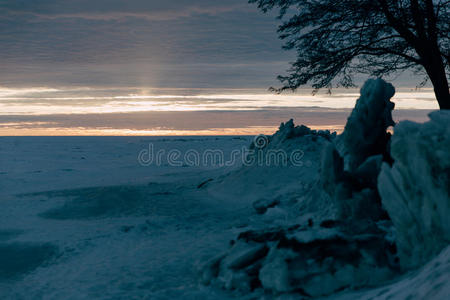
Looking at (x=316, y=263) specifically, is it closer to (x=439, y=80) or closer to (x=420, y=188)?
(x=420, y=188)

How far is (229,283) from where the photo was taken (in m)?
3.99

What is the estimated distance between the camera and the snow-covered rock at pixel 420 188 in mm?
2941

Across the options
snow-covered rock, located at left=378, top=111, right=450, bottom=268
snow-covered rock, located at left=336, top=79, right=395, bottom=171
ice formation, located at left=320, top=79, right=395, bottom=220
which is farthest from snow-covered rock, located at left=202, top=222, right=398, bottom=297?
snow-covered rock, located at left=336, top=79, right=395, bottom=171

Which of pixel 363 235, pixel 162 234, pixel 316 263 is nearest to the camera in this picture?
pixel 316 263

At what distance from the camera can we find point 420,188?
10.3ft

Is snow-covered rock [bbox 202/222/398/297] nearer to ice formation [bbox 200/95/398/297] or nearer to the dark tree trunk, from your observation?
ice formation [bbox 200/95/398/297]

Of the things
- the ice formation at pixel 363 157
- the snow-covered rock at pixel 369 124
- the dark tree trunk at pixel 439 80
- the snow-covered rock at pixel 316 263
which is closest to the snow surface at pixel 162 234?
the snow-covered rock at pixel 316 263

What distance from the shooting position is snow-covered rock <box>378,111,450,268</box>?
116 inches

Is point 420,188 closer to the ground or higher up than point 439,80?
closer to the ground

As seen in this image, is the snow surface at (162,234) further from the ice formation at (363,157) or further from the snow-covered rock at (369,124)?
the snow-covered rock at (369,124)

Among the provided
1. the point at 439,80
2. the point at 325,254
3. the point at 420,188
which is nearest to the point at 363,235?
the point at 325,254

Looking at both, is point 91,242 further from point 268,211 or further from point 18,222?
point 268,211

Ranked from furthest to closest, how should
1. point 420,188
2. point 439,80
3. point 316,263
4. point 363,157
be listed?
point 439,80 < point 363,157 < point 316,263 < point 420,188

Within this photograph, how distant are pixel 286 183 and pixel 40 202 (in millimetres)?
6303
